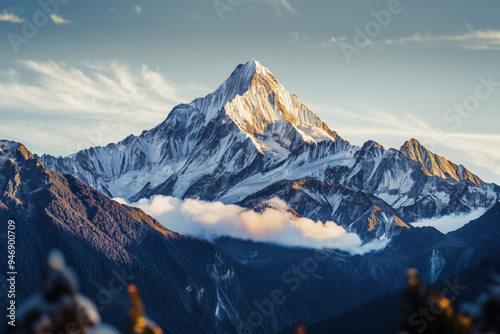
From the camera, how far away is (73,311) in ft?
50.2

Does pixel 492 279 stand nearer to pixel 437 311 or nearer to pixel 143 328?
pixel 437 311

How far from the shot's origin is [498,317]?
697 inches

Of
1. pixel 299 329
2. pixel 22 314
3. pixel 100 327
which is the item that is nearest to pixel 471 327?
pixel 299 329

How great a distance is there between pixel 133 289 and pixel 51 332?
2.43 m

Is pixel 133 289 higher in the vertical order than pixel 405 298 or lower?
higher

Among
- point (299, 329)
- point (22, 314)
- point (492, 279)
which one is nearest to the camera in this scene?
point (22, 314)

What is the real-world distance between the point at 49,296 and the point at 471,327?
1040cm

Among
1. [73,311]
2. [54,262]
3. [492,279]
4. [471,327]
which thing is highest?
[54,262]

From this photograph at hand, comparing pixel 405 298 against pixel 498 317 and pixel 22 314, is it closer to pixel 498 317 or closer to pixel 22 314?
pixel 498 317

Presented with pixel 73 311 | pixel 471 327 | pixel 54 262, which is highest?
pixel 54 262

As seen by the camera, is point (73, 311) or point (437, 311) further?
point (437, 311)

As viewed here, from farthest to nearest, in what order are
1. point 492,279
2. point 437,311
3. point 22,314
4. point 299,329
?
point 437,311
point 299,329
point 492,279
point 22,314

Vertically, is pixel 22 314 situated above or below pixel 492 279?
above

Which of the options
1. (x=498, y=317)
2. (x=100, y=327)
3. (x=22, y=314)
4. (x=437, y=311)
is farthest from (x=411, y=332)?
(x=22, y=314)
